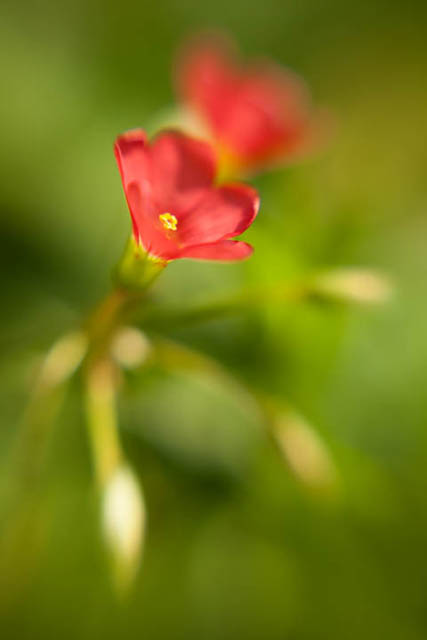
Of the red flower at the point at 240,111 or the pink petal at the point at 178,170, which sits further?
the red flower at the point at 240,111

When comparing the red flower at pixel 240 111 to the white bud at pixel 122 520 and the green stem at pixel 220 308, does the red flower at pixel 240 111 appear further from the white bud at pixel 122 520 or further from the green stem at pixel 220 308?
the white bud at pixel 122 520

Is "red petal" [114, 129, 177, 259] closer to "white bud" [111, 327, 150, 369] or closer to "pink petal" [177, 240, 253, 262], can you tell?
"pink petal" [177, 240, 253, 262]

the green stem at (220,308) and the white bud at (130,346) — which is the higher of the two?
the green stem at (220,308)

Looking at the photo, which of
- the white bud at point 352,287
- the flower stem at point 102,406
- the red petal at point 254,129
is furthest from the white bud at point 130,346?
the red petal at point 254,129

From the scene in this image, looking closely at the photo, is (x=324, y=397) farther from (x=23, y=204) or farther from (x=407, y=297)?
(x=23, y=204)

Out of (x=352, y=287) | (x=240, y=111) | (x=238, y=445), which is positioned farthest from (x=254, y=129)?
(x=238, y=445)

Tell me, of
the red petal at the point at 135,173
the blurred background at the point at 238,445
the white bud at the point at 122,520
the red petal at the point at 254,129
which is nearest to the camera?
the red petal at the point at 135,173

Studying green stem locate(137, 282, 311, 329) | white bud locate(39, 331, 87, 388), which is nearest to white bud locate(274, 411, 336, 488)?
green stem locate(137, 282, 311, 329)
